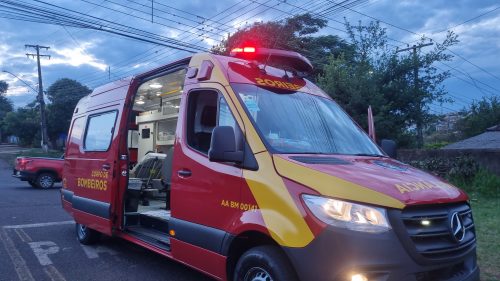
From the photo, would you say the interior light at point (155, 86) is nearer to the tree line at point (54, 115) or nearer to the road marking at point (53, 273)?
the road marking at point (53, 273)

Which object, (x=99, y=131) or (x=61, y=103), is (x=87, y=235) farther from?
(x=61, y=103)

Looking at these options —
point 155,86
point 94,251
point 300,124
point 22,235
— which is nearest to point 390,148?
point 300,124

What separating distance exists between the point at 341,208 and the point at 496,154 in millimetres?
9342

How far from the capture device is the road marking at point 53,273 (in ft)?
17.3

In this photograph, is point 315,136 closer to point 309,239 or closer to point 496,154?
point 309,239

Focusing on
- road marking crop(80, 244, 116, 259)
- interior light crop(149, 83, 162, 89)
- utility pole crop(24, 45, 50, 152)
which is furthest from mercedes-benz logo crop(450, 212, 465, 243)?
utility pole crop(24, 45, 50, 152)

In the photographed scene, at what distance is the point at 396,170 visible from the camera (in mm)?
3730

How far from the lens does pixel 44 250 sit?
21.8 feet

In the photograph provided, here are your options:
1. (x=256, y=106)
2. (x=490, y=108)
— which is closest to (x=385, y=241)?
(x=256, y=106)

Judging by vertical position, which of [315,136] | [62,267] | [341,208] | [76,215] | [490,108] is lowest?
[62,267]

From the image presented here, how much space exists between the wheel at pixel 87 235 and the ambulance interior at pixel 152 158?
32.2 inches

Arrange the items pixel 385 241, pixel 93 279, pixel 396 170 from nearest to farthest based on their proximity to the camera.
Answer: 1. pixel 385 241
2. pixel 396 170
3. pixel 93 279

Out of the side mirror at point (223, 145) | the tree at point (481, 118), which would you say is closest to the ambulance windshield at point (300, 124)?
the side mirror at point (223, 145)

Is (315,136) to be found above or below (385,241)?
above
